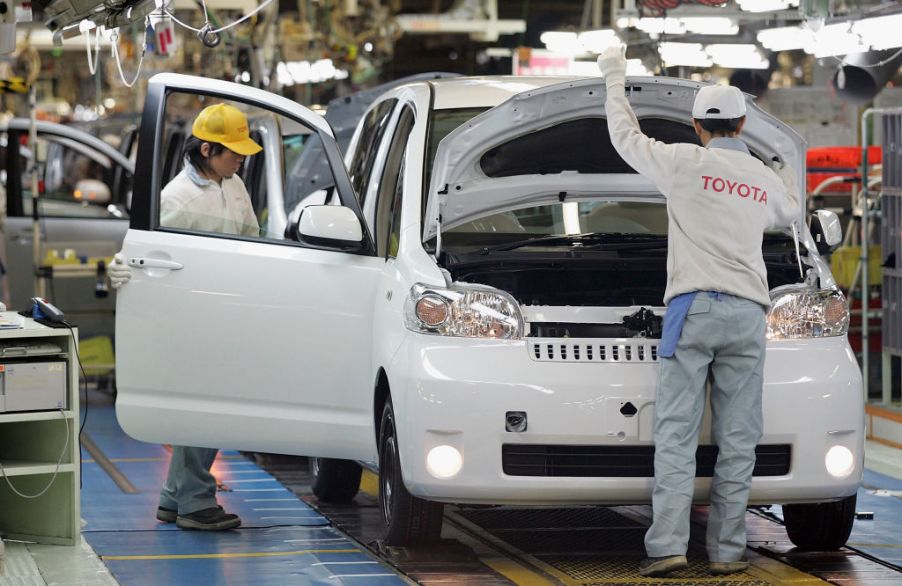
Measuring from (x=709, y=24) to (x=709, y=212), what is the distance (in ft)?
18.2

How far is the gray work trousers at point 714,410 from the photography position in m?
5.41

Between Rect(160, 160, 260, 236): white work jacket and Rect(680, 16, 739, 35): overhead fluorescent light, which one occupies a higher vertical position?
Rect(680, 16, 739, 35): overhead fluorescent light

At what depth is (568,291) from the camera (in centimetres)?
586

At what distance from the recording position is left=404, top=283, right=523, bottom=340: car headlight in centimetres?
559

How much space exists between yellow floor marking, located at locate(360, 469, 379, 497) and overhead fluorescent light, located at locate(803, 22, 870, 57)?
3.71 meters

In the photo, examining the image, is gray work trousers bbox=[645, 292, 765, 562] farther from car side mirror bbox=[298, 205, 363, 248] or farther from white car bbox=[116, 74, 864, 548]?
car side mirror bbox=[298, 205, 363, 248]

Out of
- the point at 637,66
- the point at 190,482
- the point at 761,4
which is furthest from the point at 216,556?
the point at 637,66

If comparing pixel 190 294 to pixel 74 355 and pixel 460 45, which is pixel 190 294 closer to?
pixel 74 355

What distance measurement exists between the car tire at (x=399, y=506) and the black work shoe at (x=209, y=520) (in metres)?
0.90

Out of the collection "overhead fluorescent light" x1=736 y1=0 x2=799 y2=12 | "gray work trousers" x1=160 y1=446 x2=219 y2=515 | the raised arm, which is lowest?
"gray work trousers" x1=160 y1=446 x2=219 y2=515

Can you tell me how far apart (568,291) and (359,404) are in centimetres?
99

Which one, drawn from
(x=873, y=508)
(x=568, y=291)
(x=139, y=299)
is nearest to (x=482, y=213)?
(x=568, y=291)

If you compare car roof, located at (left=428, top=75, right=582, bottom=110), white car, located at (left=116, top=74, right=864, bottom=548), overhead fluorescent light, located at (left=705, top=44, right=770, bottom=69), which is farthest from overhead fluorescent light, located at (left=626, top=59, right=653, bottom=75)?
white car, located at (left=116, top=74, right=864, bottom=548)

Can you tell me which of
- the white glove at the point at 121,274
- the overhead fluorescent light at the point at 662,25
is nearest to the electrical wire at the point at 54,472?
the white glove at the point at 121,274
